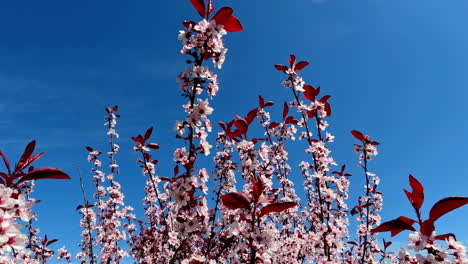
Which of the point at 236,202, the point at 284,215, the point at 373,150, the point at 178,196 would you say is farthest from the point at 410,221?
the point at 284,215

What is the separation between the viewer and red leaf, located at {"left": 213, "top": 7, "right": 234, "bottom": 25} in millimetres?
2898

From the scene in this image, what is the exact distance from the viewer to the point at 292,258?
493cm

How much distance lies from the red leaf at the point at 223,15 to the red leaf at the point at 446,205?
2416mm

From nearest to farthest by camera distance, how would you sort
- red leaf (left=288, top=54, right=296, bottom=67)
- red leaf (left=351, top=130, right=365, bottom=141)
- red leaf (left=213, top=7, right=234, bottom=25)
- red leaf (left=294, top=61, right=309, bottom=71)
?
1. red leaf (left=213, top=7, right=234, bottom=25)
2. red leaf (left=351, top=130, right=365, bottom=141)
3. red leaf (left=294, top=61, right=309, bottom=71)
4. red leaf (left=288, top=54, right=296, bottom=67)

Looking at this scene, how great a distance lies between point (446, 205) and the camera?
6.16 ft

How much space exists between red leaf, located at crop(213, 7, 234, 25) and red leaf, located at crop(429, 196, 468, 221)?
2416mm

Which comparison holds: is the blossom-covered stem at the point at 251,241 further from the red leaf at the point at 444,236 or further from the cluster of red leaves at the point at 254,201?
the red leaf at the point at 444,236

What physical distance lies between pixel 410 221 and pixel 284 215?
14.2ft

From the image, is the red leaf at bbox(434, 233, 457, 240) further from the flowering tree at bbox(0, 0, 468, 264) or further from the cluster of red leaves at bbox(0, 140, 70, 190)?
the cluster of red leaves at bbox(0, 140, 70, 190)

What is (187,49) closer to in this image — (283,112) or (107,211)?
(283,112)

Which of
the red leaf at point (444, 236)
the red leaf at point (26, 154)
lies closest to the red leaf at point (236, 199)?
the red leaf at point (444, 236)

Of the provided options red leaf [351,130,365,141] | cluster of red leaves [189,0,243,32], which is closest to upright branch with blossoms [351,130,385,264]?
red leaf [351,130,365,141]

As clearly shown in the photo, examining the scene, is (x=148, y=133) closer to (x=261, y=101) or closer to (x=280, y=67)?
(x=261, y=101)

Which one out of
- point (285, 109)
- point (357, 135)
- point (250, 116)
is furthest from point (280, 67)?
point (250, 116)
